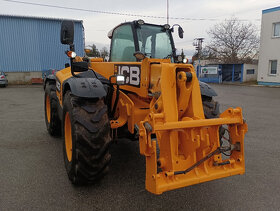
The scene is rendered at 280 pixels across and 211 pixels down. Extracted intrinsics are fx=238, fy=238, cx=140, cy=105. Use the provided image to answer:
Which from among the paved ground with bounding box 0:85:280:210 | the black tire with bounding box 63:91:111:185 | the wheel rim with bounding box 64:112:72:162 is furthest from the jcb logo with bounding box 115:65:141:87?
the paved ground with bounding box 0:85:280:210

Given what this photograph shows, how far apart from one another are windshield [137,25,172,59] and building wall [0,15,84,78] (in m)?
18.3

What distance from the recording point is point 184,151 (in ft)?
8.36

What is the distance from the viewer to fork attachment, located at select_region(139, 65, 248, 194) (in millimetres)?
2273

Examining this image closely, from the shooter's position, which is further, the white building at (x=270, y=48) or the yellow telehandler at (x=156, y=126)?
the white building at (x=270, y=48)

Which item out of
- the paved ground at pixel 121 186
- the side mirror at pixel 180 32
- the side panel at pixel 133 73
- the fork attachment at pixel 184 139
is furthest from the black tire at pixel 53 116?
the fork attachment at pixel 184 139

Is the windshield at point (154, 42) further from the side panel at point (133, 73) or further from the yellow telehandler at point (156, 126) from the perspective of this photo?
the yellow telehandler at point (156, 126)

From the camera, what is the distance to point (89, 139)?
8.66 ft

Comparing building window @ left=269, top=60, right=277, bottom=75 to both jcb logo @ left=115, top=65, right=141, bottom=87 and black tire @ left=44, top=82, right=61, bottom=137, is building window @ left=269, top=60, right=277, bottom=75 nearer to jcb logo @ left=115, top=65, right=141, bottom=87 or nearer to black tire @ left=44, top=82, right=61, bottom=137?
black tire @ left=44, top=82, right=61, bottom=137

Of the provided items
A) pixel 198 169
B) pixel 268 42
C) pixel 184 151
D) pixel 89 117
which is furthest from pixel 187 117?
pixel 268 42

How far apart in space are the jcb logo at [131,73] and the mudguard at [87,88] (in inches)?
18.3

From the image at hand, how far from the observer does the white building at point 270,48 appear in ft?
62.7

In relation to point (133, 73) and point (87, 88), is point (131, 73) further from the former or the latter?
point (87, 88)

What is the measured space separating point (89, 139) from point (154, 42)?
6.76 ft

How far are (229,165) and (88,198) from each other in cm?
166
